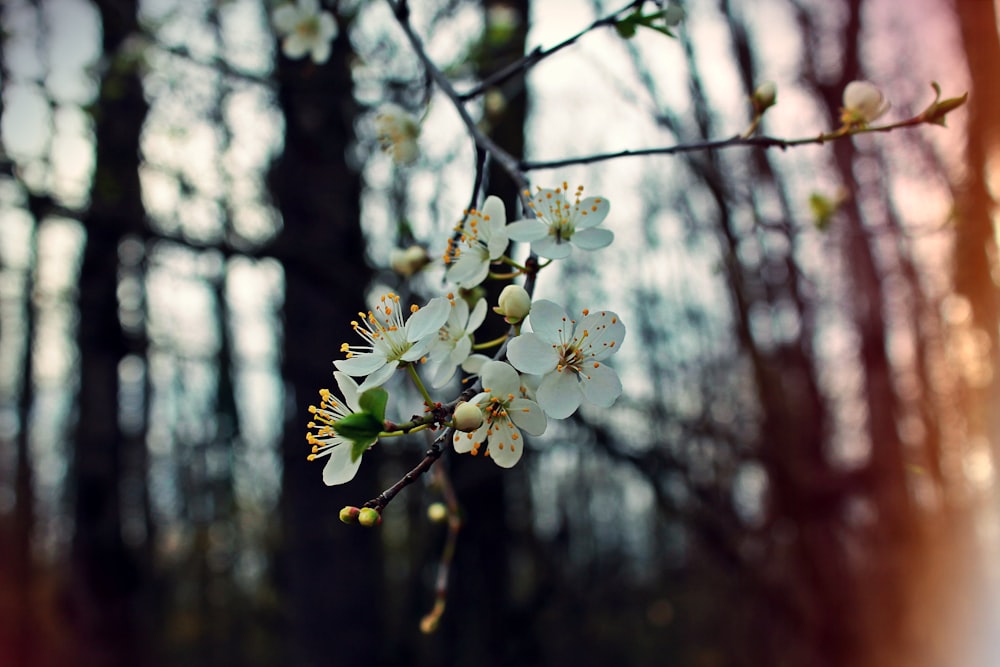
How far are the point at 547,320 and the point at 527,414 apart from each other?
12cm

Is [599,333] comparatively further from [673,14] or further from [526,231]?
[673,14]

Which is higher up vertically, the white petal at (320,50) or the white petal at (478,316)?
the white petal at (320,50)

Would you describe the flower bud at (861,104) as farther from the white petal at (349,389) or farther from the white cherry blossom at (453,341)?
the white petal at (349,389)

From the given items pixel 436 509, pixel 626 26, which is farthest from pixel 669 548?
pixel 626 26

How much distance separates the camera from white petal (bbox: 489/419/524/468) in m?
0.83

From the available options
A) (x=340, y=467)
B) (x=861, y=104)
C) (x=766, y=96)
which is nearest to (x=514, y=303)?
(x=340, y=467)

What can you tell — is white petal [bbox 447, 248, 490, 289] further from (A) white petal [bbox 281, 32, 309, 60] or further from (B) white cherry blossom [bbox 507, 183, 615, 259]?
(A) white petal [bbox 281, 32, 309, 60]

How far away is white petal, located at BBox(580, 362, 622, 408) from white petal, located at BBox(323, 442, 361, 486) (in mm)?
297

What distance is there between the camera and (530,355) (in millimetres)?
776

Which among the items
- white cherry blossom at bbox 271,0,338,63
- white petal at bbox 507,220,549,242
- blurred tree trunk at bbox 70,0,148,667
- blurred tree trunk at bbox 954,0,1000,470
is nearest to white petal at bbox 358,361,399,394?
white petal at bbox 507,220,549,242

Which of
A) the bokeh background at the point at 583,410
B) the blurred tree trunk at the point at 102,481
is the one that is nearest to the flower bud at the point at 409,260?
the bokeh background at the point at 583,410

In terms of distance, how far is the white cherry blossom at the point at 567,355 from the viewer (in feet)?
2.55

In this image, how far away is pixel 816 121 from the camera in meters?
4.34

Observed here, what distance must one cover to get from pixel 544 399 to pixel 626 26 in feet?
2.31
